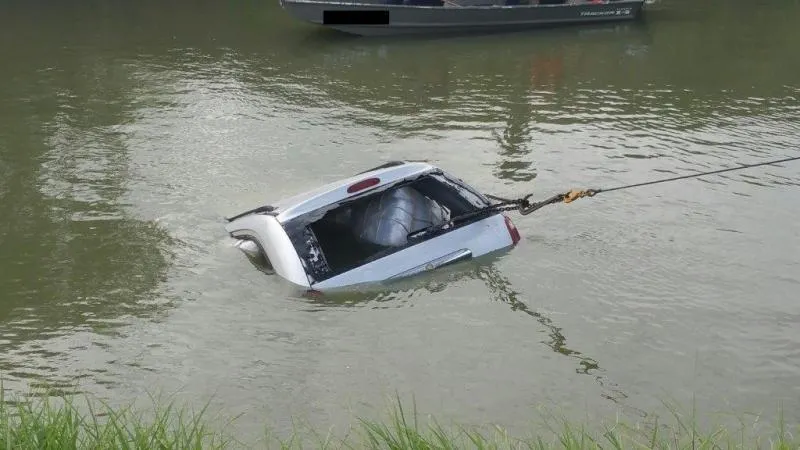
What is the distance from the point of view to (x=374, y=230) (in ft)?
30.1

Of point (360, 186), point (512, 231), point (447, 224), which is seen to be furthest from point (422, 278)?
point (512, 231)

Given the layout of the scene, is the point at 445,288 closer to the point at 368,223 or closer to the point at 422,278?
the point at 422,278

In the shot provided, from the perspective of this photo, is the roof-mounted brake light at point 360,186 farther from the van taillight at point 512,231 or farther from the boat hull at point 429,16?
the boat hull at point 429,16

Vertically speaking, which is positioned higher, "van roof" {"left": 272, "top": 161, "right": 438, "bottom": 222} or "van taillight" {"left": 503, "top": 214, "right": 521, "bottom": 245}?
"van roof" {"left": 272, "top": 161, "right": 438, "bottom": 222}

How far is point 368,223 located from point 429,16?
15.1 m

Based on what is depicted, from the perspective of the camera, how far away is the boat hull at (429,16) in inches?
906

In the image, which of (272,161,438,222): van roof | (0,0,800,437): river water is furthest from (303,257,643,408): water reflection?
(272,161,438,222): van roof

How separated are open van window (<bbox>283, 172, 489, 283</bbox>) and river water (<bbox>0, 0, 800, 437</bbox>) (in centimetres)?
39

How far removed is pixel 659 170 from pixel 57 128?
9.25m

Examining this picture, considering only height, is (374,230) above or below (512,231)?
above

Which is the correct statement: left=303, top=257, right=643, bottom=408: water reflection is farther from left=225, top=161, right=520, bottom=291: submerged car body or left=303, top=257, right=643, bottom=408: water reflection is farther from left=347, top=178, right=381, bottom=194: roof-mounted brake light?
left=347, top=178, right=381, bottom=194: roof-mounted brake light

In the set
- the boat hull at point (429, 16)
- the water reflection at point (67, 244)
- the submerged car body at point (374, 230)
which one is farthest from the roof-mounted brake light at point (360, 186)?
the boat hull at point (429, 16)

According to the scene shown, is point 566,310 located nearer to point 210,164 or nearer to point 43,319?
point 43,319

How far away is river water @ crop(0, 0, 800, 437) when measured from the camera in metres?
7.93
